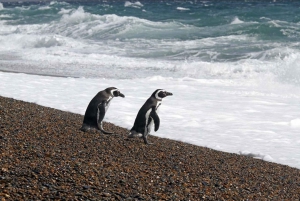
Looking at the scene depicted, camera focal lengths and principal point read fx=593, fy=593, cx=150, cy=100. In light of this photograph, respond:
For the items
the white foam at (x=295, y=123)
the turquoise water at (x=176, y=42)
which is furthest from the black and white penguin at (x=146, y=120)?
the turquoise water at (x=176, y=42)

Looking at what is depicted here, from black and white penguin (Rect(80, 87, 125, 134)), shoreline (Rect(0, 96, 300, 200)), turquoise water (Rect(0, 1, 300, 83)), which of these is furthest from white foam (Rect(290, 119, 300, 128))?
turquoise water (Rect(0, 1, 300, 83))

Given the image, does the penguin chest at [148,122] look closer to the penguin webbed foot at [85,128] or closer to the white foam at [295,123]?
the penguin webbed foot at [85,128]

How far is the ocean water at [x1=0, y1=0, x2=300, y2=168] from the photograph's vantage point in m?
9.11

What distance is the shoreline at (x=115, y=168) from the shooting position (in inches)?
183

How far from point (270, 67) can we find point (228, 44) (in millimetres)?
6435

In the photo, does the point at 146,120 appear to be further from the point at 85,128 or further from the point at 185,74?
the point at 185,74

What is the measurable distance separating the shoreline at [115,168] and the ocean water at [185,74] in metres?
1.15

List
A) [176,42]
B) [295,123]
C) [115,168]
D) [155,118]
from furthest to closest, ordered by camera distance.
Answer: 1. [176,42]
2. [295,123]
3. [155,118]
4. [115,168]

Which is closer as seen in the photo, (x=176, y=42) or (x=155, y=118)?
(x=155, y=118)

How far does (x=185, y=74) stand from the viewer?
54.2 feet

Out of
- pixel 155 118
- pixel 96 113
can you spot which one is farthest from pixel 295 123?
pixel 96 113

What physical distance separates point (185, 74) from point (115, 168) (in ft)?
36.9

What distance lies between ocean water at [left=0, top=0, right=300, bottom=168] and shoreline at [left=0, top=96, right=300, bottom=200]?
3.78 ft

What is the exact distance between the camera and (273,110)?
10.8m
